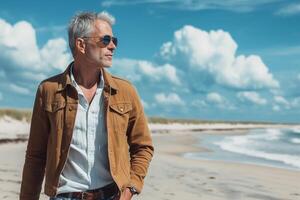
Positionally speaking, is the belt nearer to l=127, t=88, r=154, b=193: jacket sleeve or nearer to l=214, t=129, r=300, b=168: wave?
l=127, t=88, r=154, b=193: jacket sleeve

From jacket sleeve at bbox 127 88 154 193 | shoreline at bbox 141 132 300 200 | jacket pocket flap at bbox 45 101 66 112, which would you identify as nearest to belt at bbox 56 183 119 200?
jacket sleeve at bbox 127 88 154 193

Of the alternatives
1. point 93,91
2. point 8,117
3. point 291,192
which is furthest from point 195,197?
point 8,117

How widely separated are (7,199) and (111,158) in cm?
686

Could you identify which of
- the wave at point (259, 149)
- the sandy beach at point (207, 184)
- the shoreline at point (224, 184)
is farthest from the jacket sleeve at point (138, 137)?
the wave at point (259, 149)

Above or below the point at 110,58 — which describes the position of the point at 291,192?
below

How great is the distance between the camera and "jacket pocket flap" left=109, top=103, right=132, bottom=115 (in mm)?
3193

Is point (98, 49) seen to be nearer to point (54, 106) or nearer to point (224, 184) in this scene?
point (54, 106)

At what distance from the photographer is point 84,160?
3.16 metres

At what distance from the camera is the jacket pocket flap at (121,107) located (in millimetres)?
3193

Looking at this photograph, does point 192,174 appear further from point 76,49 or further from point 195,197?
point 76,49

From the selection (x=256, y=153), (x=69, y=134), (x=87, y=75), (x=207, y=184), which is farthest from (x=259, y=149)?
(x=69, y=134)

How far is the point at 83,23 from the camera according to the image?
3232 mm

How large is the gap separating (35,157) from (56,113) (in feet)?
1.09

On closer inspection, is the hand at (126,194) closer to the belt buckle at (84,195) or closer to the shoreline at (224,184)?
the belt buckle at (84,195)
